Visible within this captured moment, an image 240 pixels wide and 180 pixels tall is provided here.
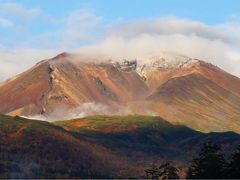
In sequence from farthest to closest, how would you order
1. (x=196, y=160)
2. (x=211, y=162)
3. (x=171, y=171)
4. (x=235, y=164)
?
(x=171, y=171), (x=196, y=160), (x=211, y=162), (x=235, y=164)

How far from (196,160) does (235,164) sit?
27148 mm

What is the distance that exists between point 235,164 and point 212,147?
17.5 meters

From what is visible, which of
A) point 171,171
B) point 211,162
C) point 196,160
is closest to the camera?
point 211,162

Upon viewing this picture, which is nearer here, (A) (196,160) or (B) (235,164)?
(B) (235,164)

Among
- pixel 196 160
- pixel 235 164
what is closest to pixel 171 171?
pixel 196 160

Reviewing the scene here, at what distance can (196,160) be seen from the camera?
181 meters

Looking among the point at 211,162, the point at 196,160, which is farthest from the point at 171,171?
the point at 211,162

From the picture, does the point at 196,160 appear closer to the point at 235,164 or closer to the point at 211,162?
the point at 211,162

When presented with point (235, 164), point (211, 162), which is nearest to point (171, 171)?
point (211, 162)

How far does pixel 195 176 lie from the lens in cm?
17088

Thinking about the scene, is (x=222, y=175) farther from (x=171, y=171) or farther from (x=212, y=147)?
(x=171, y=171)

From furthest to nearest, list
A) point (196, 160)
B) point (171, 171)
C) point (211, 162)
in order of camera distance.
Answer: point (171, 171)
point (196, 160)
point (211, 162)

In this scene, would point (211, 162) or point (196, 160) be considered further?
point (196, 160)

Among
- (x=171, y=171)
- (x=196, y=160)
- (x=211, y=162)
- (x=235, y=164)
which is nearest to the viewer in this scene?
(x=235, y=164)
